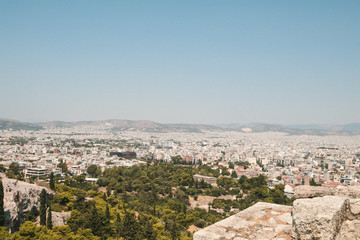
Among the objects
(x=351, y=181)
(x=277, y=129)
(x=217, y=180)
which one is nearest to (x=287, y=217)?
(x=217, y=180)

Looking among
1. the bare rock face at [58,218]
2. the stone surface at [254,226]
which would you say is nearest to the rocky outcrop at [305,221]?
the stone surface at [254,226]

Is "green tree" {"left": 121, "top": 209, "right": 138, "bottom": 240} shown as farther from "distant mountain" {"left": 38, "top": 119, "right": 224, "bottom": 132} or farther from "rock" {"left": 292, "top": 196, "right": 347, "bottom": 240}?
"distant mountain" {"left": 38, "top": 119, "right": 224, "bottom": 132}

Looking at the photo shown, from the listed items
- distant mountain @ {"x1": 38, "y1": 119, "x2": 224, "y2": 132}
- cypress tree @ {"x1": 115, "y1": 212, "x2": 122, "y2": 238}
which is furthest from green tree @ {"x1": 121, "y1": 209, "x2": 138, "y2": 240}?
distant mountain @ {"x1": 38, "y1": 119, "x2": 224, "y2": 132}

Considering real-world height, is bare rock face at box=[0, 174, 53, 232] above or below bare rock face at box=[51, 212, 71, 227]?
above

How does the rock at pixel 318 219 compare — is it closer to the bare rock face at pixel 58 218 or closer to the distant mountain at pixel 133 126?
the bare rock face at pixel 58 218

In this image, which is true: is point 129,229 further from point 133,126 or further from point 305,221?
point 133,126

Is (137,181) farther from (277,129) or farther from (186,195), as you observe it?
(277,129)
